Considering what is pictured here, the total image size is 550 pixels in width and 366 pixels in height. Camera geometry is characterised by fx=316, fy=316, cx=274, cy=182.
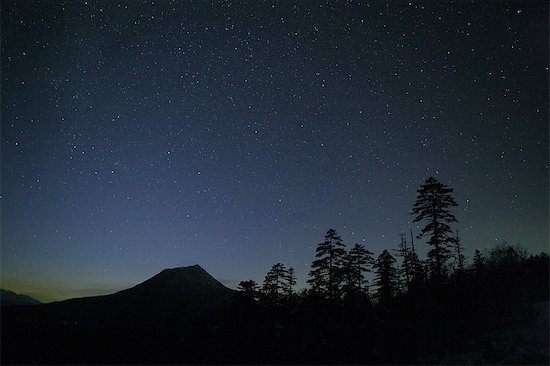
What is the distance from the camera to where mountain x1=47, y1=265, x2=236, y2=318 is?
434ft

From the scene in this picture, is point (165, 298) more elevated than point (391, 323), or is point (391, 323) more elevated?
point (391, 323)

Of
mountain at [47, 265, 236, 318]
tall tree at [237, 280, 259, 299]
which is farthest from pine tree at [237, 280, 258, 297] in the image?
mountain at [47, 265, 236, 318]

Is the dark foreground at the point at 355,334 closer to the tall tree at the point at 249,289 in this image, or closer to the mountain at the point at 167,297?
the tall tree at the point at 249,289

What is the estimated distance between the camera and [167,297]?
157125 millimetres

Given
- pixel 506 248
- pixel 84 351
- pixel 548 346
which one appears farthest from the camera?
pixel 506 248

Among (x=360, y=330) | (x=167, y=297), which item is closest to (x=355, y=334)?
(x=360, y=330)

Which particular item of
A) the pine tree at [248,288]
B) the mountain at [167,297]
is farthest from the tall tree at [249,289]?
the mountain at [167,297]

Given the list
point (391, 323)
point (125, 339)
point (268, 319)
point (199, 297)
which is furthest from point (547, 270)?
point (199, 297)

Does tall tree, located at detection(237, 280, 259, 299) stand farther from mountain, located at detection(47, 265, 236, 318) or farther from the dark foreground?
mountain, located at detection(47, 265, 236, 318)

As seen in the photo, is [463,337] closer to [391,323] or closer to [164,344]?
[391,323]

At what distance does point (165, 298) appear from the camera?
155625mm

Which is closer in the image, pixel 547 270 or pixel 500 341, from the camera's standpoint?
pixel 500 341

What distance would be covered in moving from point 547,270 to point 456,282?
28.6ft

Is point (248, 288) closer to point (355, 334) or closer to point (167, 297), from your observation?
point (355, 334)
